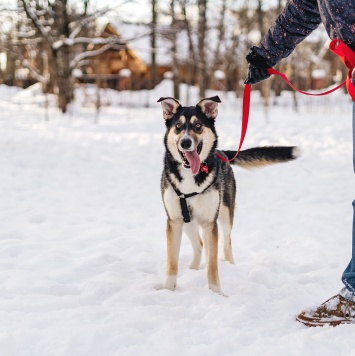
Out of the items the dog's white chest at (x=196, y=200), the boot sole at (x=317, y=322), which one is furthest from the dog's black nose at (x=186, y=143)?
the boot sole at (x=317, y=322)

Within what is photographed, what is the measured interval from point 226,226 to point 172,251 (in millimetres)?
773

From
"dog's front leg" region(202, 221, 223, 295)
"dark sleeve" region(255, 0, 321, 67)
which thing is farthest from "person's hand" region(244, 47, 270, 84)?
"dog's front leg" region(202, 221, 223, 295)

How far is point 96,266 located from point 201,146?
1350 millimetres

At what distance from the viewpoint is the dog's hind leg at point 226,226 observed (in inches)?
160

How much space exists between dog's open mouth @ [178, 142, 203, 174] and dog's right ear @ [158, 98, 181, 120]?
0.37 m

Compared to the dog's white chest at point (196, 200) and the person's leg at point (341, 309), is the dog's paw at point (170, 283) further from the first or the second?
the person's leg at point (341, 309)

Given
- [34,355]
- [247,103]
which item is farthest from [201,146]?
[34,355]

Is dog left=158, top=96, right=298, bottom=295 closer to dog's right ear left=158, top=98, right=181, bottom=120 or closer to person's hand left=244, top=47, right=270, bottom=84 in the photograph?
dog's right ear left=158, top=98, right=181, bottom=120

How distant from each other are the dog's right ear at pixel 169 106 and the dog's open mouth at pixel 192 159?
37 centimetres

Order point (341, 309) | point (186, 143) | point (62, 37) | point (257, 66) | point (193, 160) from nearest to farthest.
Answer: point (341, 309) < point (257, 66) < point (186, 143) < point (193, 160) < point (62, 37)

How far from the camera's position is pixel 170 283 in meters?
3.44

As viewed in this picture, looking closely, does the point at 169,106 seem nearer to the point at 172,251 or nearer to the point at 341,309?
the point at 172,251

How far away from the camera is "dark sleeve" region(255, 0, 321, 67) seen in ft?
9.33

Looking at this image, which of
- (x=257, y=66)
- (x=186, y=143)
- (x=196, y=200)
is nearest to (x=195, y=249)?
(x=196, y=200)
